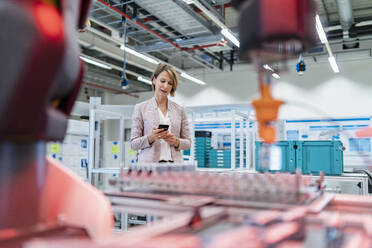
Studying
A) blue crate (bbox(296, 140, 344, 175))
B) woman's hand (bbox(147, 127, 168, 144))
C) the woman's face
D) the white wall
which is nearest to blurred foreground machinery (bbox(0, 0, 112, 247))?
woman's hand (bbox(147, 127, 168, 144))

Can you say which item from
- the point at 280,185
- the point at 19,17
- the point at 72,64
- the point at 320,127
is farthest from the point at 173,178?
the point at 320,127

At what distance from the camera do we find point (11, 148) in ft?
1.66

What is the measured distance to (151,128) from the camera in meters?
1.96

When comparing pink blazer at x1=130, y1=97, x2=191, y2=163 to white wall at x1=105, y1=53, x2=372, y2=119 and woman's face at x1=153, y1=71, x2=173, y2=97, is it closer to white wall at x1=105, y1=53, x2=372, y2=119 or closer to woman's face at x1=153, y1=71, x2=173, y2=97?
woman's face at x1=153, y1=71, x2=173, y2=97

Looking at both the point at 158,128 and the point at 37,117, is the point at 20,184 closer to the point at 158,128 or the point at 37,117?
the point at 37,117

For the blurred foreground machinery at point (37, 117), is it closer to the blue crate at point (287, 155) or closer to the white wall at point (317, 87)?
the blue crate at point (287, 155)

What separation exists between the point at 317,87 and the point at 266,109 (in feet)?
29.4

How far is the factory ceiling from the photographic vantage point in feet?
17.9

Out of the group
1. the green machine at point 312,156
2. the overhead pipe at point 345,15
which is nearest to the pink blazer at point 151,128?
the green machine at point 312,156

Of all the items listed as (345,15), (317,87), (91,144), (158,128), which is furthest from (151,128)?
(317,87)

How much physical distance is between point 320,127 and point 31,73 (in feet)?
22.7

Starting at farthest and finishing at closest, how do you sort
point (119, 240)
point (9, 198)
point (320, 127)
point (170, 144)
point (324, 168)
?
point (320, 127)
point (324, 168)
point (170, 144)
point (9, 198)
point (119, 240)

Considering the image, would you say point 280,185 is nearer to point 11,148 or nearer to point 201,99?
point 11,148

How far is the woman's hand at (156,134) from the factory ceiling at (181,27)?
2991 mm
